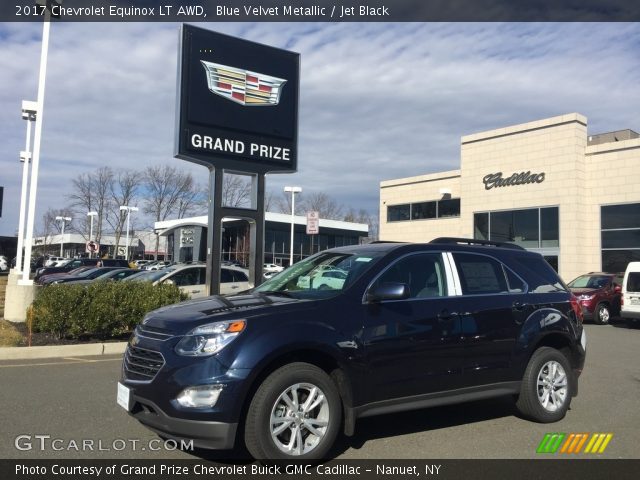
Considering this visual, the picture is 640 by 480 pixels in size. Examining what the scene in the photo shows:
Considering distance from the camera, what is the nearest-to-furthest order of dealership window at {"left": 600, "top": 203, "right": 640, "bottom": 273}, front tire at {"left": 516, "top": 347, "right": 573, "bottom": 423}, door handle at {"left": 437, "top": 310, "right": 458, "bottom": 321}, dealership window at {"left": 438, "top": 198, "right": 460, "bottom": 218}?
door handle at {"left": 437, "top": 310, "right": 458, "bottom": 321} → front tire at {"left": 516, "top": 347, "right": 573, "bottom": 423} → dealership window at {"left": 600, "top": 203, "right": 640, "bottom": 273} → dealership window at {"left": 438, "top": 198, "right": 460, "bottom": 218}

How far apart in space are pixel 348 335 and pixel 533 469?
1864 mm

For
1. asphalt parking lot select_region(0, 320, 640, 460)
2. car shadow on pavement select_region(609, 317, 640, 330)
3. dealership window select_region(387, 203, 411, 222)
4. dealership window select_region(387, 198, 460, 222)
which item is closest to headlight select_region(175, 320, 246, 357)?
asphalt parking lot select_region(0, 320, 640, 460)

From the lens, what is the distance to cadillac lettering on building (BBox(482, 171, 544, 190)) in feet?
91.0

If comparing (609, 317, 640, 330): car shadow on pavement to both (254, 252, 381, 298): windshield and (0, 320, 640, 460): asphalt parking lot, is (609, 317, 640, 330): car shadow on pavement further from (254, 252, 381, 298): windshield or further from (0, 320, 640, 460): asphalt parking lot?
(254, 252, 381, 298): windshield

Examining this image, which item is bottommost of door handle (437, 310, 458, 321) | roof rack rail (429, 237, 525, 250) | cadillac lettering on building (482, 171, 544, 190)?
door handle (437, 310, 458, 321)

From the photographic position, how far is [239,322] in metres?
4.33

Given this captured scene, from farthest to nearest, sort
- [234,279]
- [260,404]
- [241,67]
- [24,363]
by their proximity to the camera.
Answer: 1. [234,279]
2. [241,67]
3. [24,363]
4. [260,404]

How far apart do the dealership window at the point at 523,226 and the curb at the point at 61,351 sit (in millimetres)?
21704

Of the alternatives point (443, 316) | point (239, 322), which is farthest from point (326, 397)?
point (443, 316)

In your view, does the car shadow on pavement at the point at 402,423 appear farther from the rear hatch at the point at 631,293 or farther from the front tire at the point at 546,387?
the rear hatch at the point at 631,293

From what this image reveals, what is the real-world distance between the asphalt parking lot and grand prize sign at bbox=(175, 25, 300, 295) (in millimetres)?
6792

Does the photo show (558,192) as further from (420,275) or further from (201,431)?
(201,431)

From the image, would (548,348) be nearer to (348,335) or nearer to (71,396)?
(348,335)

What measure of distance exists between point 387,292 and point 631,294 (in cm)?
1441
